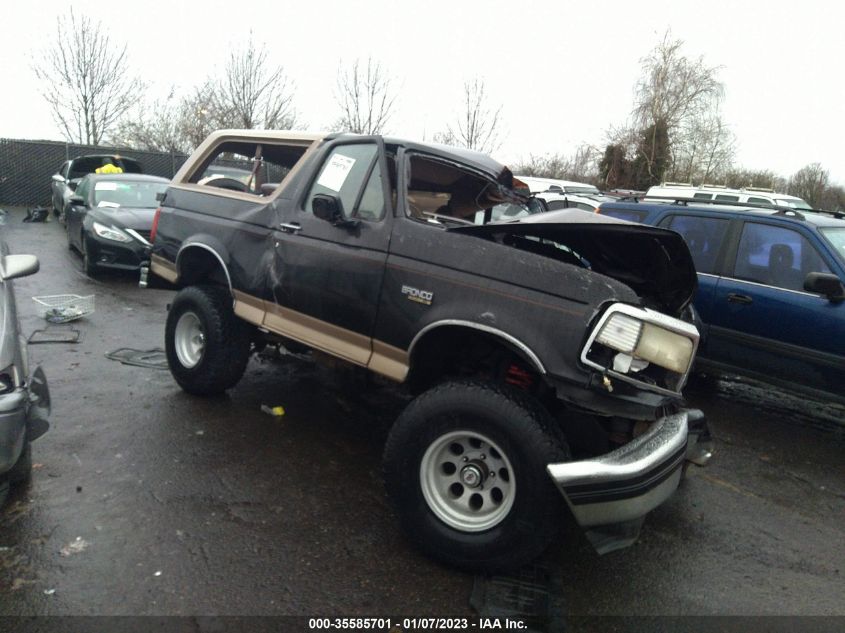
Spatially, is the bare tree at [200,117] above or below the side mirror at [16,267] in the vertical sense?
above

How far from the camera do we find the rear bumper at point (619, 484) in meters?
2.60

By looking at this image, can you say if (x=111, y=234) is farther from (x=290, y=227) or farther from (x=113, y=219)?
(x=290, y=227)

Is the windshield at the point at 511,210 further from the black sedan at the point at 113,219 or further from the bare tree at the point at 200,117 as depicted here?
the bare tree at the point at 200,117

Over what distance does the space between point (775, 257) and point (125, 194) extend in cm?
1021

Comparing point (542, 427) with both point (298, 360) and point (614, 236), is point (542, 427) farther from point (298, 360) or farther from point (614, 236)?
point (298, 360)

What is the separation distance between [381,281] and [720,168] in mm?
34114

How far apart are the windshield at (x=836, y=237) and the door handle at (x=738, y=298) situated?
2.66 feet

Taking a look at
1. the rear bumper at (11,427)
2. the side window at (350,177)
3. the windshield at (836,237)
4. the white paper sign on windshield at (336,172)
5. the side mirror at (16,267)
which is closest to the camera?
the rear bumper at (11,427)

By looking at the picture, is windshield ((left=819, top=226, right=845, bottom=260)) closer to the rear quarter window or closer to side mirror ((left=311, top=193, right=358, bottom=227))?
the rear quarter window

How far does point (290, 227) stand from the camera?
4.09m

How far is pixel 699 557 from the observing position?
11.5ft

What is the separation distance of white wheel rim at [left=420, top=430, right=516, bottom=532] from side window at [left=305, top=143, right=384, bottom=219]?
1.46 metres

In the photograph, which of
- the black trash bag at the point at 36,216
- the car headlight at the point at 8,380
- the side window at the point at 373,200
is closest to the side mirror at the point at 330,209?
the side window at the point at 373,200

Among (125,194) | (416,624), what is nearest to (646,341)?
(416,624)
